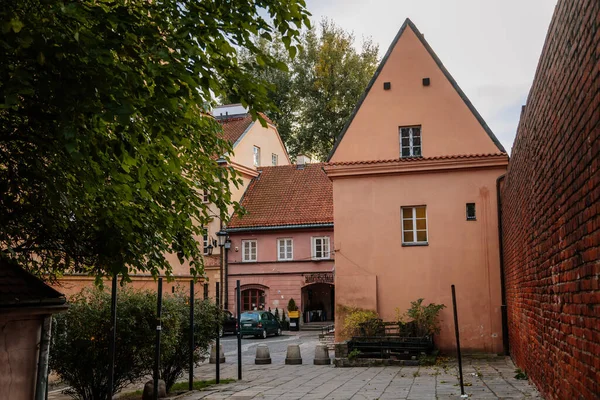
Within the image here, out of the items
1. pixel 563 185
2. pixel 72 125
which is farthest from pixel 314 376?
pixel 72 125

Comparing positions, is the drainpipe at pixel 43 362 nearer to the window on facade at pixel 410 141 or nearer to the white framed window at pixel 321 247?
the window on facade at pixel 410 141

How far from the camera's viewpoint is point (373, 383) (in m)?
14.1

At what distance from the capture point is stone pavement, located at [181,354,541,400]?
12117mm

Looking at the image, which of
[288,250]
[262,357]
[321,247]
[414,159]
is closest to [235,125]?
[288,250]

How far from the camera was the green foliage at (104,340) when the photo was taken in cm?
1138

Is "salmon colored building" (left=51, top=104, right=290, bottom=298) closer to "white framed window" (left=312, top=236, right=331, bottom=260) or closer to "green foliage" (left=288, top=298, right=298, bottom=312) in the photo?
"green foliage" (left=288, top=298, right=298, bottom=312)

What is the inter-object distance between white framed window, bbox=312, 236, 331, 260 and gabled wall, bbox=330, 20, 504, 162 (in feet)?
58.2

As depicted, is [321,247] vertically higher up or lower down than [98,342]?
higher up

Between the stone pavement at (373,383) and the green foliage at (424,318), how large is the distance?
54.4 inches

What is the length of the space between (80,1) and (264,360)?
15.3 metres

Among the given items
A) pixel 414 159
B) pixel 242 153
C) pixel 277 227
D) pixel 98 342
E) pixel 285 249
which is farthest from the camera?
pixel 242 153

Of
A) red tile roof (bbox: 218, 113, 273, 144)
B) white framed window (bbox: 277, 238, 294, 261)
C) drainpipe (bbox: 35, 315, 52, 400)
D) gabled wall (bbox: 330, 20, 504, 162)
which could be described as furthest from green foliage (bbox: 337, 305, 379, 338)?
red tile roof (bbox: 218, 113, 273, 144)

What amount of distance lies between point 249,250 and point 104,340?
96.6 feet

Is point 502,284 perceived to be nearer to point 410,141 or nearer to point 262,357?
point 410,141
